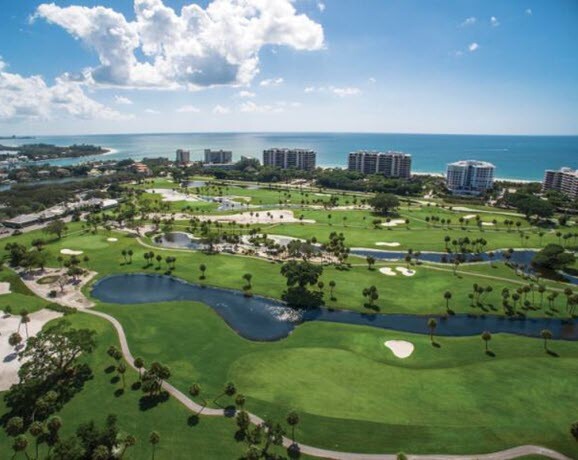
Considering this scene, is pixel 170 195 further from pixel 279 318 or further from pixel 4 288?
pixel 279 318

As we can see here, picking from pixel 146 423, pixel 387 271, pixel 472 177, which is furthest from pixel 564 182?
pixel 146 423

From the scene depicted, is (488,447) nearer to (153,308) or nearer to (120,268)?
(153,308)

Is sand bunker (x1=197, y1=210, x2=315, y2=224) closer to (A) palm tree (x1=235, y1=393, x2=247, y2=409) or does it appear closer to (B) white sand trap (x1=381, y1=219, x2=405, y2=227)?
(B) white sand trap (x1=381, y1=219, x2=405, y2=227)

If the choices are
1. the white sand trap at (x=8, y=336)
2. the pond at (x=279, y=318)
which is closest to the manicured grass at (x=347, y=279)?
the pond at (x=279, y=318)

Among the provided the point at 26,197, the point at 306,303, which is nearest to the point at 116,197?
the point at 26,197

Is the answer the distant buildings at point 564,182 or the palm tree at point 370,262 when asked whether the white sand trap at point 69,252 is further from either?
the distant buildings at point 564,182

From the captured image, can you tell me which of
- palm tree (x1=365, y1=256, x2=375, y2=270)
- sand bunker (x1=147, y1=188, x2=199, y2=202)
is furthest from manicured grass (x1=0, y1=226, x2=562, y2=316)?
sand bunker (x1=147, y1=188, x2=199, y2=202)
